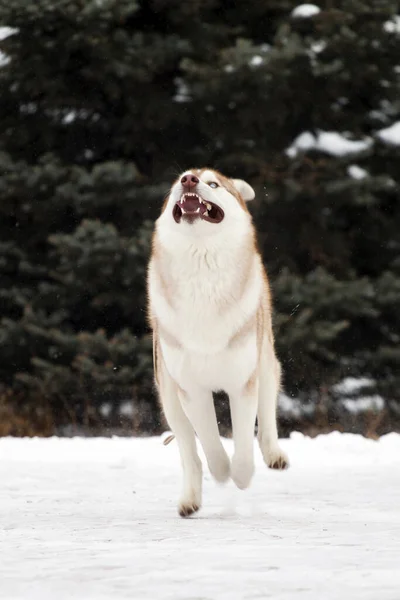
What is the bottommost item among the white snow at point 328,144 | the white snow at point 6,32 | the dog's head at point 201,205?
the white snow at point 328,144

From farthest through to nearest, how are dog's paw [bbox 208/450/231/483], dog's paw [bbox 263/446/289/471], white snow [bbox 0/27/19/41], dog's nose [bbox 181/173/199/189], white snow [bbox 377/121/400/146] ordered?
white snow [bbox 377/121/400/146] → white snow [bbox 0/27/19/41] → dog's paw [bbox 263/446/289/471] → dog's paw [bbox 208/450/231/483] → dog's nose [bbox 181/173/199/189]

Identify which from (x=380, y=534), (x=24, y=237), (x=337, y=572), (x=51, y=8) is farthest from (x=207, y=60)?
(x=337, y=572)

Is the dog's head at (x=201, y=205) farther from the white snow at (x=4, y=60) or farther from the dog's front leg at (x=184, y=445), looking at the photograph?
the white snow at (x=4, y=60)

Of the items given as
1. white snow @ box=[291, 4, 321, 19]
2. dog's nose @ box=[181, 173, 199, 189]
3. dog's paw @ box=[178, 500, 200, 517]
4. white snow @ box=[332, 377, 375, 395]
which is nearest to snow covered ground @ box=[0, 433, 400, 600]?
dog's paw @ box=[178, 500, 200, 517]

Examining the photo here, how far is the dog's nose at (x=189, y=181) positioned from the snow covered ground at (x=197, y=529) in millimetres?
1743

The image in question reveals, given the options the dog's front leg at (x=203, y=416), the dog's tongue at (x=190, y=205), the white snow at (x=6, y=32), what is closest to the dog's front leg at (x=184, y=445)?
the dog's front leg at (x=203, y=416)

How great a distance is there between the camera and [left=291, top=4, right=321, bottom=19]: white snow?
46.5 ft

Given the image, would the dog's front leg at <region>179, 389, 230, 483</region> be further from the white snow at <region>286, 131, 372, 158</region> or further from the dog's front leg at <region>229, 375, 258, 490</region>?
the white snow at <region>286, 131, 372, 158</region>

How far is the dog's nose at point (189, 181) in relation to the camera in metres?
5.57

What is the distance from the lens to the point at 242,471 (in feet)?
19.7

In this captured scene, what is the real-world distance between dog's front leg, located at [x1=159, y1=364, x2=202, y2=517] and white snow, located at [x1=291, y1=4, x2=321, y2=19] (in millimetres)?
9063

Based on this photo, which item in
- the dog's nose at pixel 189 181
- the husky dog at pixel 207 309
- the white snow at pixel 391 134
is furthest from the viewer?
the white snow at pixel 391 134

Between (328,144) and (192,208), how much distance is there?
893 centimetres

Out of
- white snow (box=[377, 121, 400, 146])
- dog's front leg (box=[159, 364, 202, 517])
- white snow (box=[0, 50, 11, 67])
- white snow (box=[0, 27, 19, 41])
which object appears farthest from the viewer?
white snow (box=[0, 50, 11, 67])
